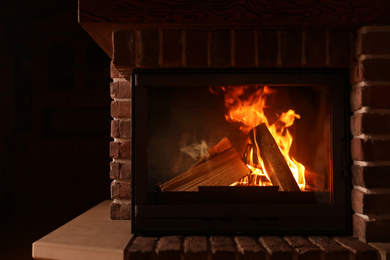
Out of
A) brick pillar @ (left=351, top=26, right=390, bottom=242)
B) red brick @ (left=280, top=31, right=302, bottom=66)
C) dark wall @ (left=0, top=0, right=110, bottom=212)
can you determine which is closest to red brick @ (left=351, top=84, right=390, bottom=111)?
brick pillar @ (left=351, top=26, right=390, bottom=242)

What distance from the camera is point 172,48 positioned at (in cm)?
125

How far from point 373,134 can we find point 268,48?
0.44 meters

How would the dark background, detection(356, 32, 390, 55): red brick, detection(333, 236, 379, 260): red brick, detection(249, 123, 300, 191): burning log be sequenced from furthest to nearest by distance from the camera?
the dark background < detection(249, 123, 300, 191): burning log < detection(356, 32, 390, 55): red brick < detection(333, 236, 379, 260): red brick

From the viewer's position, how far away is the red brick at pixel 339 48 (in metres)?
1.24

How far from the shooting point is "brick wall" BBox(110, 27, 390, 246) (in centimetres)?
118

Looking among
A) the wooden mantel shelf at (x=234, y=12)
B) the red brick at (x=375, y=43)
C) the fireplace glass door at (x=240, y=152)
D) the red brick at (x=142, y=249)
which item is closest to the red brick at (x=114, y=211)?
the fireplace glass door at (x=240, y=152)

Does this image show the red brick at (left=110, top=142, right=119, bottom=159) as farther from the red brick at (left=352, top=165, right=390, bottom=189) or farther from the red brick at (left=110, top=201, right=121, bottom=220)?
the red brick at (left=352, top=165, right=390, bottom=189)

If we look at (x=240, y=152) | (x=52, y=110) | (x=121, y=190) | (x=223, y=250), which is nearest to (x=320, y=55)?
(x=240, y=152)

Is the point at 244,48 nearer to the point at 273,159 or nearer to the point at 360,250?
the point at 273,159

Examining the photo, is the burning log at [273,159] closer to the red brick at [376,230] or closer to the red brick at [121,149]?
the red brick at [376,230]

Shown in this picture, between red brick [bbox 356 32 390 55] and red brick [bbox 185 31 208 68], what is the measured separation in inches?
20.1

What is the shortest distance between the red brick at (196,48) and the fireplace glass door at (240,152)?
4 centimetres

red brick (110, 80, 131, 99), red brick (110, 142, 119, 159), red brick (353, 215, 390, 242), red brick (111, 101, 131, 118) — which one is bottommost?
red brick (353, 215, 390, 242)

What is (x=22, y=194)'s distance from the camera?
11.3 ft
